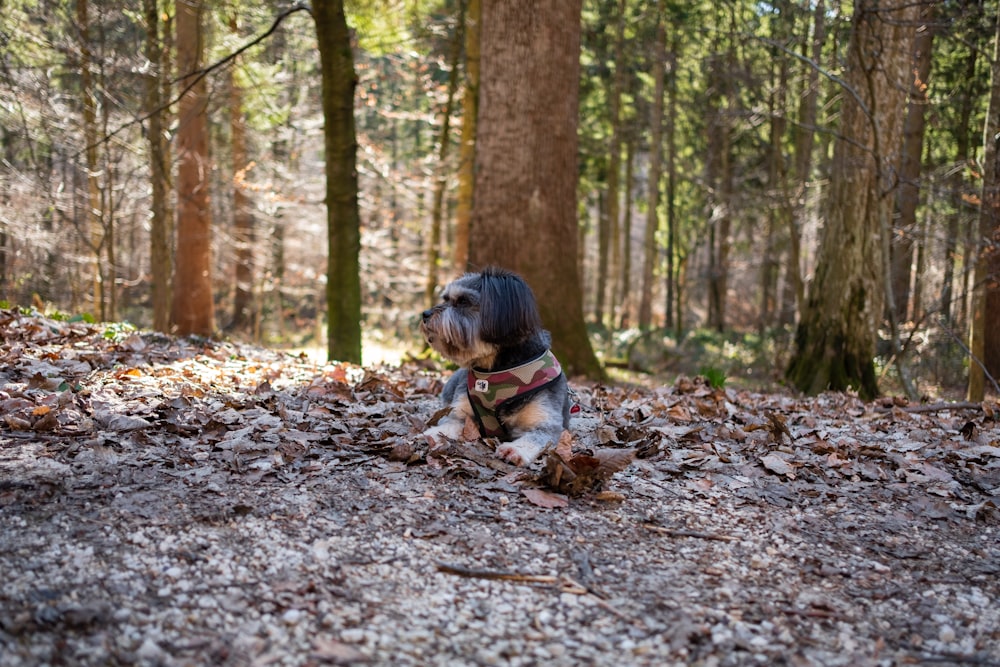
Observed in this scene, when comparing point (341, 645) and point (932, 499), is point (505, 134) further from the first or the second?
point (341, 645)

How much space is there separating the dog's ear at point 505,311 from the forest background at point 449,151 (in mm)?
4325

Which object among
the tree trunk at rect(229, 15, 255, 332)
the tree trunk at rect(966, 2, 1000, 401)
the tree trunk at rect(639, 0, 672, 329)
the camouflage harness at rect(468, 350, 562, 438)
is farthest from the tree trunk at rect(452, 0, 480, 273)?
the camouflage harness at rect(468, 350, 562, 438)

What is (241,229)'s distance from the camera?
24.5 metres

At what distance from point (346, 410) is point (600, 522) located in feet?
8.22

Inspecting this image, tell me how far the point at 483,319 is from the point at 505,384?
43cm

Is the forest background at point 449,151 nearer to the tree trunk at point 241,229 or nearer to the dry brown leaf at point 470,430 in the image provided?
the tree trunk at point 241,229

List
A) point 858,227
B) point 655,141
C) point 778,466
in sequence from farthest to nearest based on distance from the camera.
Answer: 1. point 655,141
2. point 858,227
3. point 778,466

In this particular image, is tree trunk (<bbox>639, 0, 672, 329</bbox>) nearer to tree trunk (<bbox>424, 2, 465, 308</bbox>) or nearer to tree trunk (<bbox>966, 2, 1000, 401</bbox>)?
tree trunk (<bbox>424, 2, 465, 308</bbox>)

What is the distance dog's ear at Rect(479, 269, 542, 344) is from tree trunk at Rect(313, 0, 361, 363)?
16.0 feet

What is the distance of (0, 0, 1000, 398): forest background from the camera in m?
12.2

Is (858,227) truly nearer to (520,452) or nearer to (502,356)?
(502,356)

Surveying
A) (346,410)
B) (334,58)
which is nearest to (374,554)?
(346,410)

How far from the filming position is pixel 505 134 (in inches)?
344

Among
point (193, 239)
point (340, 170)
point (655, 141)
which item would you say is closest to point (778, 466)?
point (340, 170)
